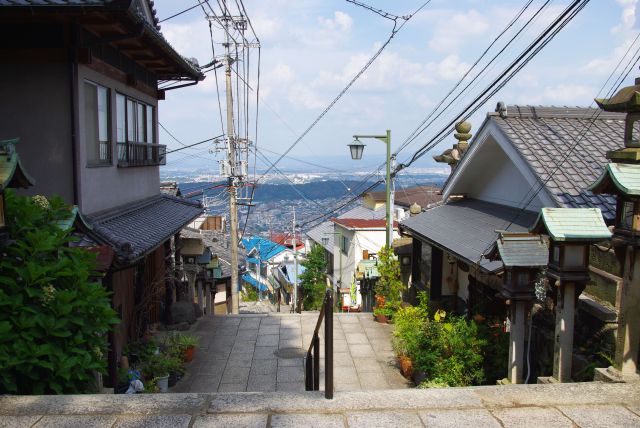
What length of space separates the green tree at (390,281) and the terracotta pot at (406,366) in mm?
3576

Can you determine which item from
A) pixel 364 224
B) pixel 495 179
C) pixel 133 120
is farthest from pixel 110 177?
pixel 364 224

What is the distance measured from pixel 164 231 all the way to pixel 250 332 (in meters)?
4.02

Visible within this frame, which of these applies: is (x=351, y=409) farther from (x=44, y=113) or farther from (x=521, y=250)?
(x=44, y=113)

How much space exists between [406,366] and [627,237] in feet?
18.4

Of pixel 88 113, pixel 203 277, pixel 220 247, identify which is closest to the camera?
pixel 88 113

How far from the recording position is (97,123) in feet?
30.8

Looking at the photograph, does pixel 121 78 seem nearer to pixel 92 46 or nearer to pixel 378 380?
pixel 92 46

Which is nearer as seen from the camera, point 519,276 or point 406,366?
point 519,276

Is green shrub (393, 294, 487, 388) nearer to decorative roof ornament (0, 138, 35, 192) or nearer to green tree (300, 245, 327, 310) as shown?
decorative roof ornament (0, 138, 35, 192)

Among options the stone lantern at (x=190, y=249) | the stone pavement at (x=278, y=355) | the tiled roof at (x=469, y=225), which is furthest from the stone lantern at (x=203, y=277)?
the tiled roof at (x=469, y=225)

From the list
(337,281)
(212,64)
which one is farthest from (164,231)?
(337,281)

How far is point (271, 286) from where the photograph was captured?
182ft

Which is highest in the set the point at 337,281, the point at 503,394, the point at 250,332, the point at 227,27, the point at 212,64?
the point at 227,27

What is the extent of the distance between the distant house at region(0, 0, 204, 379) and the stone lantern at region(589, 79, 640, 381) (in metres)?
5.71
